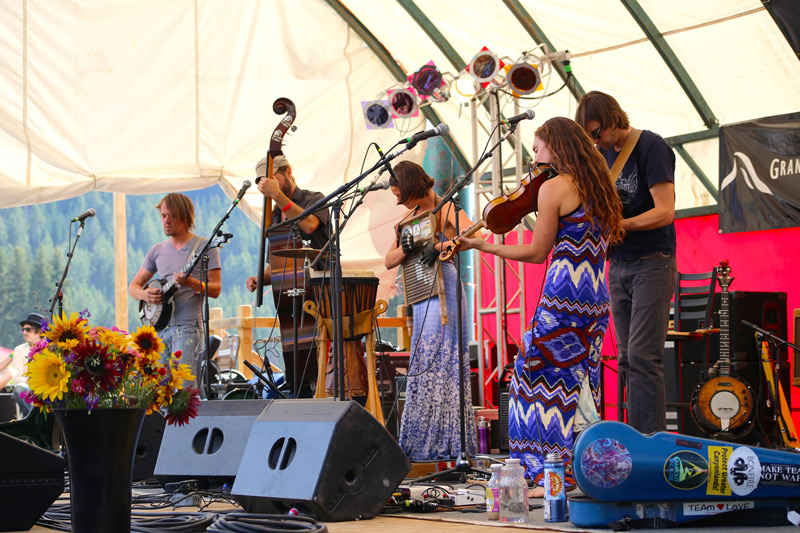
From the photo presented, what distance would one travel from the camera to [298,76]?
900cm

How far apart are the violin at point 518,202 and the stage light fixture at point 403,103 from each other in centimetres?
425

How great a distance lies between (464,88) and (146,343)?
543 cm

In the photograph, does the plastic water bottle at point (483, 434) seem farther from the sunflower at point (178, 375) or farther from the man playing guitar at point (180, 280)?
the sunflower at point (178, 375)

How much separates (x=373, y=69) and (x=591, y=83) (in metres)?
2.33

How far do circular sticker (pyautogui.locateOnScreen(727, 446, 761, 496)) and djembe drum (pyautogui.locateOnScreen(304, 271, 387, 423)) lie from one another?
2563 millimetres

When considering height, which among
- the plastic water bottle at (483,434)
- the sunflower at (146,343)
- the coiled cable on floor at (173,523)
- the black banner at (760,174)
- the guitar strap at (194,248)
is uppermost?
the black banner at (760,174)

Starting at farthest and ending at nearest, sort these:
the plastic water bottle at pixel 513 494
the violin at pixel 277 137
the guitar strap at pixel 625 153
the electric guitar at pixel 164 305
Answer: the electric guitar at pixel 164 305, the violin at pixel 277 137, the guitar strap at pixel 625 153, the plastic water bottle at pixel 513 494

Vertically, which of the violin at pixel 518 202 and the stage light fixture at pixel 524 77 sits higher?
the stage light fixture at pixel 524 77

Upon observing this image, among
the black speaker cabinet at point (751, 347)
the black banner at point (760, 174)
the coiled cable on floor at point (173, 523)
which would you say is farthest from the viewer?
the black banner at point (760, 174)

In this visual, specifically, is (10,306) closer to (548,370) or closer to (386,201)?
(386,201)

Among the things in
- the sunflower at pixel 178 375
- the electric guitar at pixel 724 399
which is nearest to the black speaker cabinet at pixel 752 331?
the electric guitar at pixel 724 399

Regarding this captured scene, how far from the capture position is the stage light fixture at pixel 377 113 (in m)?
7.99

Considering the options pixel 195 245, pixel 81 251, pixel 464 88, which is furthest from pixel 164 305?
pixel 81 251

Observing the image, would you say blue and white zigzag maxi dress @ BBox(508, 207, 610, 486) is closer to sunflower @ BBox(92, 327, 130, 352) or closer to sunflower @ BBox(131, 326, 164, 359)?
sunflower @ BBox(131, 326, 164, 359)
